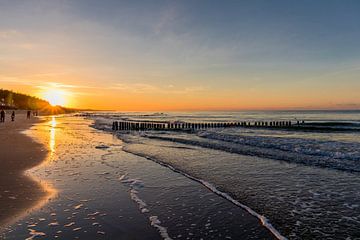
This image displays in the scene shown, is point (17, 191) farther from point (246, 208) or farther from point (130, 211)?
point (246, 208)

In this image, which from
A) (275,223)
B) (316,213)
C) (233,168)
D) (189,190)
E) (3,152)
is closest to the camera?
(275,223)

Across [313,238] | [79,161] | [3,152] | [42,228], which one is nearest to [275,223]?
[313,238]

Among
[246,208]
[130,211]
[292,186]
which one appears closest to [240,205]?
[246,208]

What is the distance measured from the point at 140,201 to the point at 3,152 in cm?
1114

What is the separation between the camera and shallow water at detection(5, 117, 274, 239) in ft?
19.8

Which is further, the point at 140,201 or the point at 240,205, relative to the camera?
the point at 140,201

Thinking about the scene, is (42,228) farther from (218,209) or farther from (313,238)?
(313,238)

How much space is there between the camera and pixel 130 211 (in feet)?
24.5

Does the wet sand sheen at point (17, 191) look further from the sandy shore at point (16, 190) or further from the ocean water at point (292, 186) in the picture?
the ocean water at point (292, 186)

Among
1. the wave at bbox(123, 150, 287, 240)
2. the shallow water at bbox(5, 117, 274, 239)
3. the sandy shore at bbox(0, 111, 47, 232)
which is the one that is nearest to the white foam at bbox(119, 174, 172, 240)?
Result: the shallow water at bbox(5, 117, 274, 239)

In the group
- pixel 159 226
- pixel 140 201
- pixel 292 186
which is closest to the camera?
pixel 159 226

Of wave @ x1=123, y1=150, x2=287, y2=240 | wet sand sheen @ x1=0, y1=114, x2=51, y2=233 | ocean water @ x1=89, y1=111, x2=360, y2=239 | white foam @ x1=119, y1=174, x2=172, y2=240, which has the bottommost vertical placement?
ocean water @ x1=89, y1=111, x2=360, y2=239

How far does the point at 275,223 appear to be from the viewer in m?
6.93

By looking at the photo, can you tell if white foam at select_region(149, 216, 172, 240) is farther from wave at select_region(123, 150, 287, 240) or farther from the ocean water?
the ocean water
